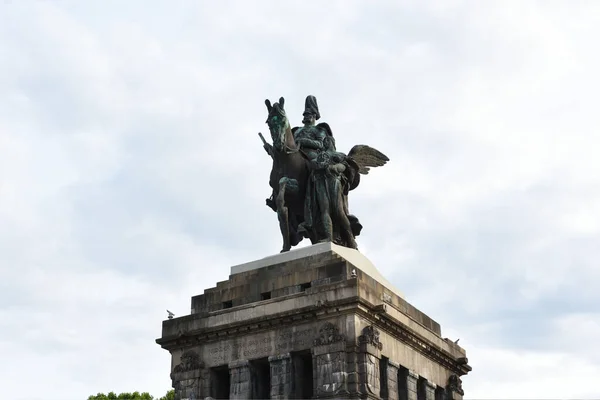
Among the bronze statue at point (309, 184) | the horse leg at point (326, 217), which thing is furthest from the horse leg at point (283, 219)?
the horse leg at point (326, 217)

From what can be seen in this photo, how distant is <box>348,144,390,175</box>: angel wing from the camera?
134ft

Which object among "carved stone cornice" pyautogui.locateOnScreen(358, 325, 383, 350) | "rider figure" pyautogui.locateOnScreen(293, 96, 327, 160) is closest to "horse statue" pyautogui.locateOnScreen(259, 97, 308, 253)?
"rider figure" pyautogui.locateOnScreen(293, 96, 327, 160)

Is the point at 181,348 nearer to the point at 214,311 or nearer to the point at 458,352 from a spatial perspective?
the point at 214,311

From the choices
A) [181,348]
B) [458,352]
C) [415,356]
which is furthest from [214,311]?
[458,352]

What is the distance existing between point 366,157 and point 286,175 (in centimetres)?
397

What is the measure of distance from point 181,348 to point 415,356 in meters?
8.85

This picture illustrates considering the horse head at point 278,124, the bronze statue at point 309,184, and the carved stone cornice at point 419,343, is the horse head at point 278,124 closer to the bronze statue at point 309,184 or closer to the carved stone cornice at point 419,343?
the bronze statue at point 309,184

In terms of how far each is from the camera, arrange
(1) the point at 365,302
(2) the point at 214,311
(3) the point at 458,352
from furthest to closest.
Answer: (3) the point at 458,352 → (2) the point at 214,311 → (1) the point at 365,302

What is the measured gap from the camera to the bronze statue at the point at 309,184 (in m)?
38.2

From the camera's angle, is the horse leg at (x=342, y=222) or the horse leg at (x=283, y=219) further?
the horse leg at (x=283, y=219)

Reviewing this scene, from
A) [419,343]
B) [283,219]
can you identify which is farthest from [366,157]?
[419,343]

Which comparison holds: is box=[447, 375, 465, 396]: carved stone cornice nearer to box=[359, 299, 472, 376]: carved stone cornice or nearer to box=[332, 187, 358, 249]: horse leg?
box=[359, 299, 472, 376]: carved stone cornice

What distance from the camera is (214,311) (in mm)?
36562

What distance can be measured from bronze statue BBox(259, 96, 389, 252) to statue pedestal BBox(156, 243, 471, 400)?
1512 mm
